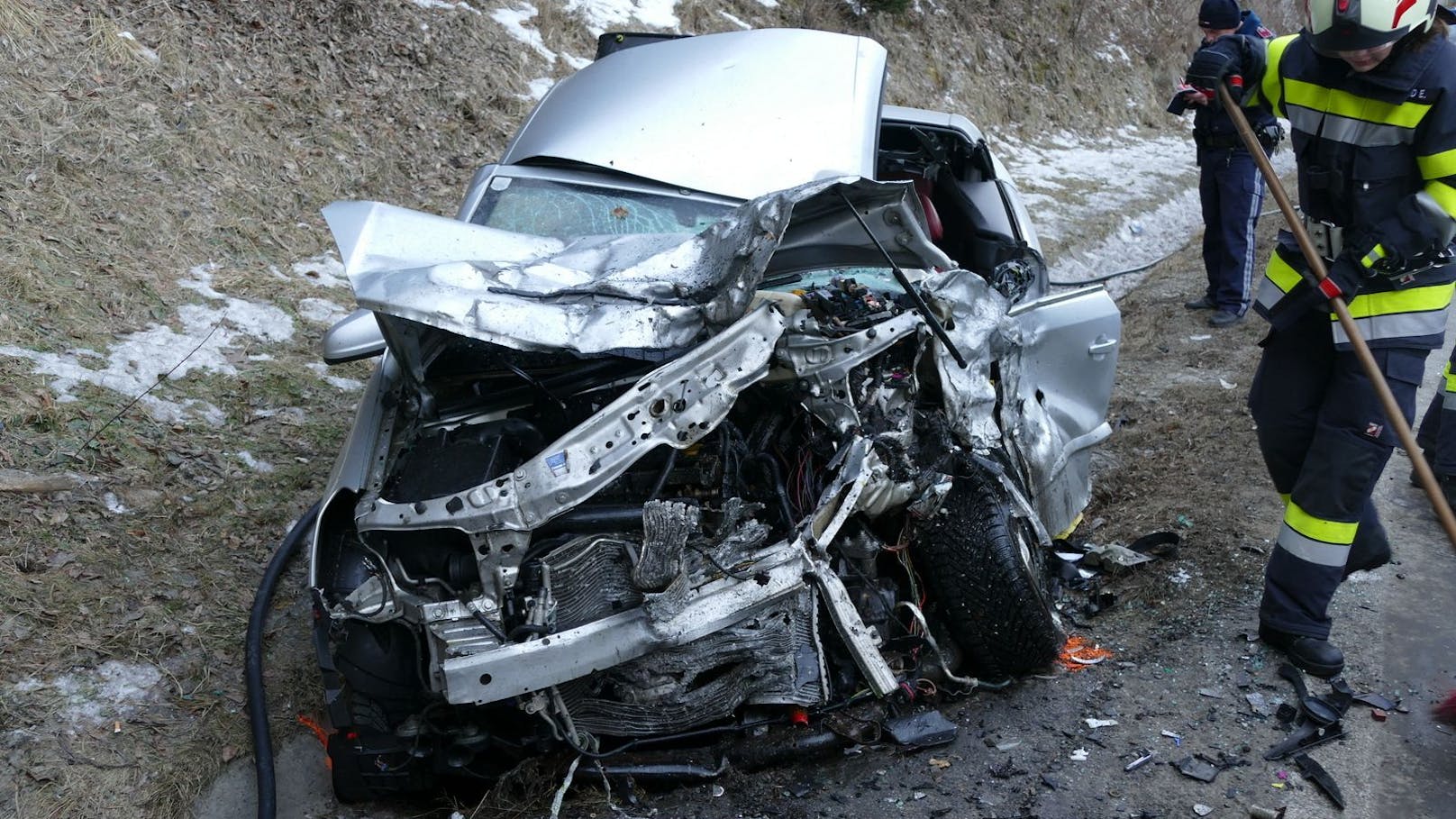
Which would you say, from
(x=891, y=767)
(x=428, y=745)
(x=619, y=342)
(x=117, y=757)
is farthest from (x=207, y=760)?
(x=891, y=767)

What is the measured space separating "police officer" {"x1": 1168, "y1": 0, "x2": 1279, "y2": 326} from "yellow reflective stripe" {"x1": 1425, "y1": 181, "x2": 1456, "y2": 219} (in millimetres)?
3687

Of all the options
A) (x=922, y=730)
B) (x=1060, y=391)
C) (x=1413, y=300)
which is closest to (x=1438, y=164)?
(x=1413, y=300)

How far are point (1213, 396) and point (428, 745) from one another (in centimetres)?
489

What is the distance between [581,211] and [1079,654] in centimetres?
242

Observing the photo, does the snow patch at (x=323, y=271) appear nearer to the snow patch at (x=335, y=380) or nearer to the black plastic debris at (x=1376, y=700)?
the snow patch at (x=335, y=380)

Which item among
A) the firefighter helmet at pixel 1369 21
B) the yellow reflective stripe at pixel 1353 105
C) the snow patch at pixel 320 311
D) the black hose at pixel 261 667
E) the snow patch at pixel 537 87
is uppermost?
the firefighter helmet at pixel 1369 21

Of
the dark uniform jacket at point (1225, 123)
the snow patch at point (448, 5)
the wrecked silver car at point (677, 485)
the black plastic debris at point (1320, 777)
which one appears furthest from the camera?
the snow patch at point (448, 5)

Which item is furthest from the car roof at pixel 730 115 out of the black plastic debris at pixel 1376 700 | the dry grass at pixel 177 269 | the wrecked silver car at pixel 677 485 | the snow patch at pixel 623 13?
the snow patch at pixel 623 13

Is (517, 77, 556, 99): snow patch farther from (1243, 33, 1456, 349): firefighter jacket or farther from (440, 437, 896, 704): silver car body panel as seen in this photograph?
(440, 437, 896, 704): silver car body panel

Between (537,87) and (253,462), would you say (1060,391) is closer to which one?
(253,462)

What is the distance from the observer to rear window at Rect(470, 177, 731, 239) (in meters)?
3.80

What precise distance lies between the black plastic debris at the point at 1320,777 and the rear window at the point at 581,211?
254 cm

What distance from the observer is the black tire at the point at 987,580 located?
3.30 meters

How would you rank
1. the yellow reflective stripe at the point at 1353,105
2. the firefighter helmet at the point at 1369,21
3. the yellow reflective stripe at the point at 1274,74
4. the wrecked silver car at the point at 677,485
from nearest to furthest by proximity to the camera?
1. the wrecked silver car at the point at 677,485
2. the firefighter helmet at the point at 1369,21
3. the yellow reflective stripe at the point at 1353,105
4. the yellow reflective stripe at the point at 1274,74
